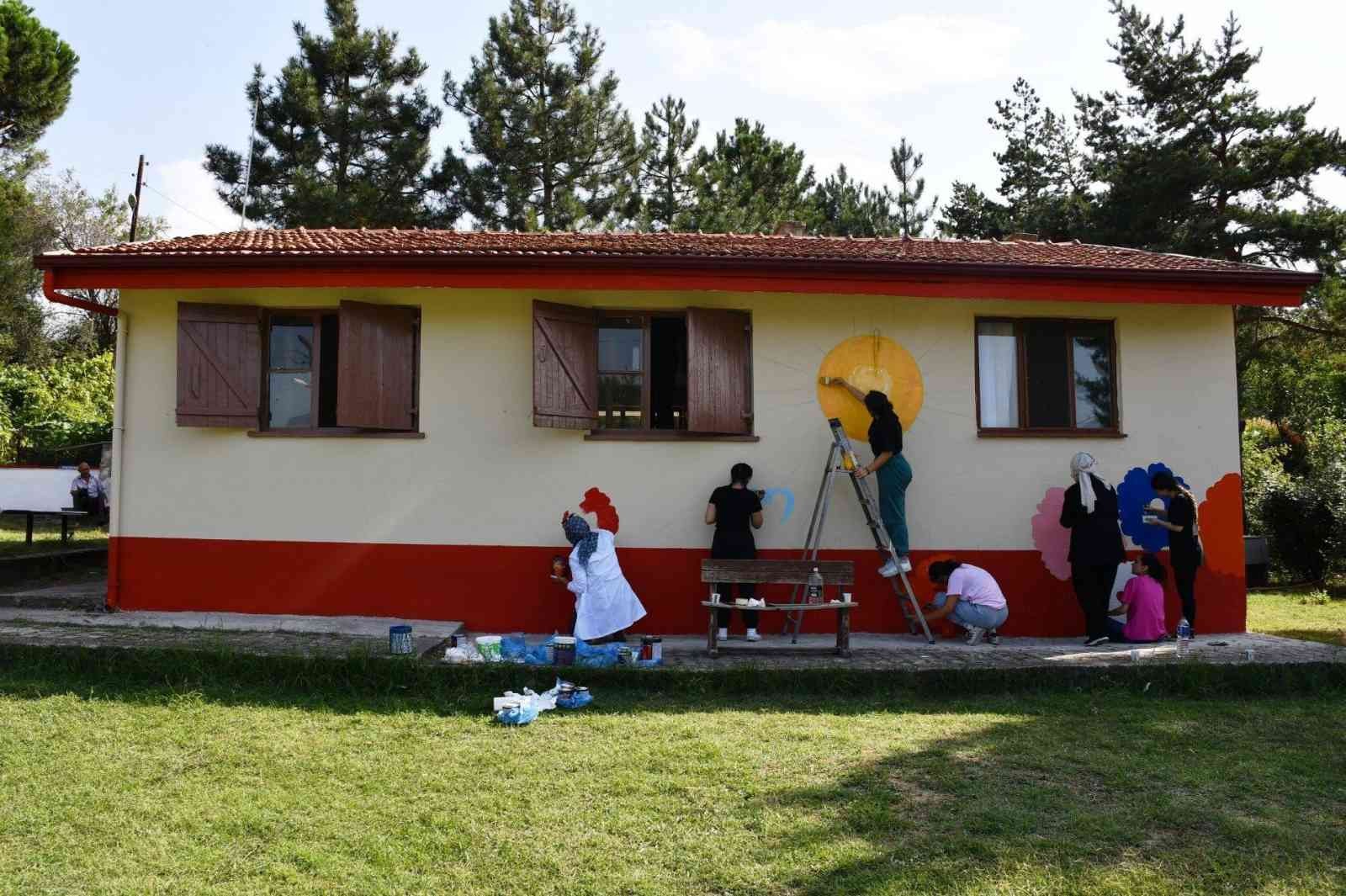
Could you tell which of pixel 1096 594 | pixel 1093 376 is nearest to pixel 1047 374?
pixel 1093 376

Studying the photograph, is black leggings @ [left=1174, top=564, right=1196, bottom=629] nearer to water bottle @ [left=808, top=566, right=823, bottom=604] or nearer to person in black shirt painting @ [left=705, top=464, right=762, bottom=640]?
water bottle @ [left=808, top=566, right=823, bottom=604]

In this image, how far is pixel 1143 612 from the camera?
837cm

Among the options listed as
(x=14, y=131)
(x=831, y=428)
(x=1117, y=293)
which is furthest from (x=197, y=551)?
(x=14, y=131)

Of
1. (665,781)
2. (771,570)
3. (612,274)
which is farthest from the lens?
(612,274)

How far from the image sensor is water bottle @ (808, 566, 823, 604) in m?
7.58

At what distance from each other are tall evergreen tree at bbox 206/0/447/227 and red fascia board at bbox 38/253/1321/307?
13750mm

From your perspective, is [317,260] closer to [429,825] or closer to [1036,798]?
[429,825]

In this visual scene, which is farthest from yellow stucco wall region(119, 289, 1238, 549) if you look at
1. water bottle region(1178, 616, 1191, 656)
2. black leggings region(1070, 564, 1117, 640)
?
water bottle region(1178, 616, 1191, 656)

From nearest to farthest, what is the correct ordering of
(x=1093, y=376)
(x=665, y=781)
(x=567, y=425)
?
(x=665, y=781)
(x=567, y=425)
(x=1093, y=376)

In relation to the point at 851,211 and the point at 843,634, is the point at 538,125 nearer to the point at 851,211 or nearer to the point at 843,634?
the point at 851,211

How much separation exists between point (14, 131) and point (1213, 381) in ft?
93.1

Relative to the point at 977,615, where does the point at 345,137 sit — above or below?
above

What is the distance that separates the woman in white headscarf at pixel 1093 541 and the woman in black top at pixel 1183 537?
46 cm

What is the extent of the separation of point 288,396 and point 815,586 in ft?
16.8
